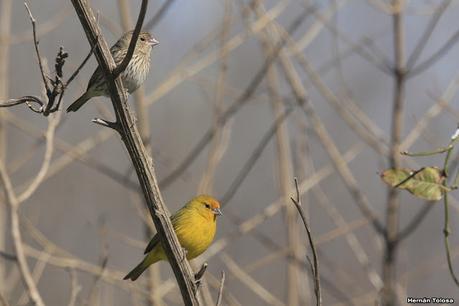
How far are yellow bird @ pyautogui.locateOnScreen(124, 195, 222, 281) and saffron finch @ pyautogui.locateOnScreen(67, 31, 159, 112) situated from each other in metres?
0.88

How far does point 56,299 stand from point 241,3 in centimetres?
893

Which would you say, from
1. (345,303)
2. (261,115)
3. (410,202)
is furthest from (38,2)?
(345,303)

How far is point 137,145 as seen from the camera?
108 inches

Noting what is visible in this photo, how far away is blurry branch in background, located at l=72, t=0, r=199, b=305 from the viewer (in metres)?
2.52

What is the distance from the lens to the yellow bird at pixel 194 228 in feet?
16.3

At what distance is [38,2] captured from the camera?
14008 millimetres

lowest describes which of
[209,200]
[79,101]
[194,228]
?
[194,228]

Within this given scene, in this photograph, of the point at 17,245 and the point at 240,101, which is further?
the point at 240,101

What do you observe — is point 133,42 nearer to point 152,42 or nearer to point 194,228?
point 194,228

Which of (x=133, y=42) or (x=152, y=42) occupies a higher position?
(x=152, y=42)

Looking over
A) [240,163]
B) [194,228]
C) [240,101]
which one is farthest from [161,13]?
[240,163]

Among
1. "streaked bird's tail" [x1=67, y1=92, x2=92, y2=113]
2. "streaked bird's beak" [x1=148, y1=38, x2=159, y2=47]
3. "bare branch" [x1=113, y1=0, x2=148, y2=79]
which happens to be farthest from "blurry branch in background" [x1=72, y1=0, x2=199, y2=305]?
"streaked bird's beak" [x1=148, y1=38, x2=159, y2=47]

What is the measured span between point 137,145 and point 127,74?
2363 mm

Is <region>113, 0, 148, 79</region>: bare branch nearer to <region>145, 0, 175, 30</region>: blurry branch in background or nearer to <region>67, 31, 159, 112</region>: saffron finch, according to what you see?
<region>145, 0, 175, 30</region>: blurry branch in background
